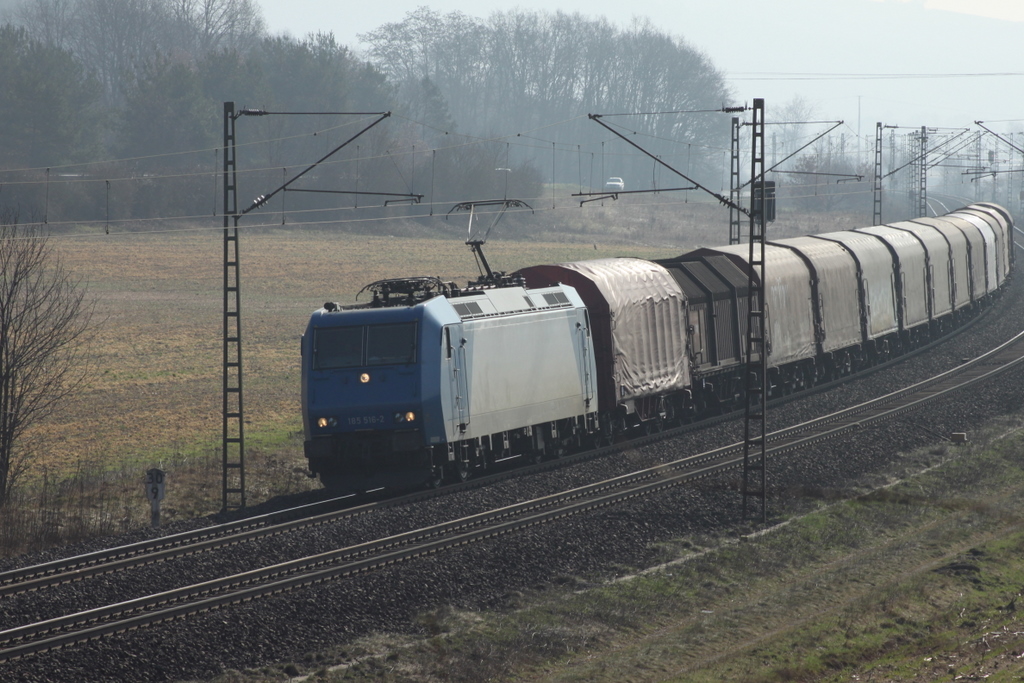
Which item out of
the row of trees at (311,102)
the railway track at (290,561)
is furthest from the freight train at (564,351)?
the row of trees at (311,102)

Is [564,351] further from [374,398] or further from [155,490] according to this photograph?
[155,490]

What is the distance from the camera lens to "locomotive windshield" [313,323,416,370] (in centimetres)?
2059

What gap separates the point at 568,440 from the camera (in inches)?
1001

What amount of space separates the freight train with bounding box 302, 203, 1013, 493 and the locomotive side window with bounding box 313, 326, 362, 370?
23 millimetres

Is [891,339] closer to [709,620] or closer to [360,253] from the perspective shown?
[709,620]

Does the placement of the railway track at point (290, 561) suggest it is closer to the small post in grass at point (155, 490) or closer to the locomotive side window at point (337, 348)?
the small post in grass at point (155, 490)

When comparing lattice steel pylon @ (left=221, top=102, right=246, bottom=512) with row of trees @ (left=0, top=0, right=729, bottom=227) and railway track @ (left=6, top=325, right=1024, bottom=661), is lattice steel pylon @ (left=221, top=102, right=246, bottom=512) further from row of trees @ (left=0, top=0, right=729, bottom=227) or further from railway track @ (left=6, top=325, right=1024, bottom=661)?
row of trees @ (left=0, top=0, right=729, bottom=227)

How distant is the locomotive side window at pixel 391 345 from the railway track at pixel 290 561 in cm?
236

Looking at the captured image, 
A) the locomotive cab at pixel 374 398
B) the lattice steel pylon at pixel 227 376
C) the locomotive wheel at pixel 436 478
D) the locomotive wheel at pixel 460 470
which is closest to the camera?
the locomotive cab at pixel 374 398

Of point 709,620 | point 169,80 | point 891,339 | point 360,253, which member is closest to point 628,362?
point 709,620

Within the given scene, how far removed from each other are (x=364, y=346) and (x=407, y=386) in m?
1.06

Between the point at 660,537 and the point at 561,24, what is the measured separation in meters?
140

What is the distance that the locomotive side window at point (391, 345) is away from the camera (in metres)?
20.5

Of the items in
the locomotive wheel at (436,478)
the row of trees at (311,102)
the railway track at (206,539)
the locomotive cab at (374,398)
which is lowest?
the railway track at (206,539)
